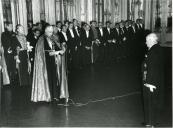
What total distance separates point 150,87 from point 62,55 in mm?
2298

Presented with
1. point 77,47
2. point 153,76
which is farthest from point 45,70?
point 77,47

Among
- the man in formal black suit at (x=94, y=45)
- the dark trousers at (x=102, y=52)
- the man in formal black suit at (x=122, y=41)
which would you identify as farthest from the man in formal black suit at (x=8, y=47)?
the man in formal black suit at (x=122, y=41)

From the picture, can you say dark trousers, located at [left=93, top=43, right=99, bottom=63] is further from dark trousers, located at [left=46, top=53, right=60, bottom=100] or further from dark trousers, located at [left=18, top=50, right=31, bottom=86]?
dark trousers, located at [left=46, top=53, right=60, bottom=100]

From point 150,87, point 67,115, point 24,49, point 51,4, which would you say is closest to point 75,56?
point 51,4

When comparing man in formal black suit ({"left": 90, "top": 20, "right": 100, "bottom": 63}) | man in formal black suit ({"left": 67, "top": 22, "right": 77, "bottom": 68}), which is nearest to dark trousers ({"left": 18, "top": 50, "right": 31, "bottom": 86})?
man in formal black suit ({"left": 67, "top": 22, "right": 77, "bottom": 68})

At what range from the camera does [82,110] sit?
6.02 m

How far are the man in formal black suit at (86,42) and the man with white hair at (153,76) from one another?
661cm

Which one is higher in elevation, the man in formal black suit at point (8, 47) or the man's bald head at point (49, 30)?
the man's bald head at point (49, 30)

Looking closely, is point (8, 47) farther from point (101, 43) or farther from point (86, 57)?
point (101, 43)

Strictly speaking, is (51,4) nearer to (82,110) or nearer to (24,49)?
(24,49)

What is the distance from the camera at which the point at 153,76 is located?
4.53 metres

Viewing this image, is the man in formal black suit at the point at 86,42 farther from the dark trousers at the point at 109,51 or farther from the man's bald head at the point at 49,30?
the man's bald head at the point at 49,30

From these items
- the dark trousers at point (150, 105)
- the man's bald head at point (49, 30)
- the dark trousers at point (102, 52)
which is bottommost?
the dark trousers at point (150, 105)

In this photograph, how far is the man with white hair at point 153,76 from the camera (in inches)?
177
